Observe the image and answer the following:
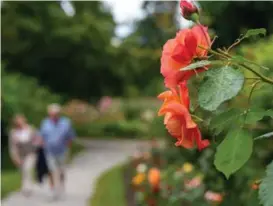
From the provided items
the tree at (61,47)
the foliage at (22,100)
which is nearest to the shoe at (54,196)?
the foliage at (22,100)

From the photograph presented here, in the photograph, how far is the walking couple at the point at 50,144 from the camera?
11742 mm

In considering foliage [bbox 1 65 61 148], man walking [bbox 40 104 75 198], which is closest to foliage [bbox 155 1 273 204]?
man walking [bbox 40 104 75 198]

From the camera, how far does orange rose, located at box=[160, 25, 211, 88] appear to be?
147 cm

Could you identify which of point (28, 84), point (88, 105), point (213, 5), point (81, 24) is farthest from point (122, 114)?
point (213, 5)

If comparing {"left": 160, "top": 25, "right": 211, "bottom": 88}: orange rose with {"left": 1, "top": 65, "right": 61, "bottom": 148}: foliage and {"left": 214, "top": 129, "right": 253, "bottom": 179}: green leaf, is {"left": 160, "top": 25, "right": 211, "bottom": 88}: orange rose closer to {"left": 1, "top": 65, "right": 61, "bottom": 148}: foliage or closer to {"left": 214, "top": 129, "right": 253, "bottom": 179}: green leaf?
{"left": 214, "top": 129, "right": 253, "bottom": 179}: green leaf

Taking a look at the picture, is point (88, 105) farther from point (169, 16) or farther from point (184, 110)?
point (184, 110)

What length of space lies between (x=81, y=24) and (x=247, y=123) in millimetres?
28377

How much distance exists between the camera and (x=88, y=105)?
37688mm

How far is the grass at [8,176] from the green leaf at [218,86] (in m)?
12.5

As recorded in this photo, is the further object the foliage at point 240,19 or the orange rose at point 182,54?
the foliage at point 240,19

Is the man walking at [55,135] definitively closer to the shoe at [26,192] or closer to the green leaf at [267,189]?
the shoe at [26,192]

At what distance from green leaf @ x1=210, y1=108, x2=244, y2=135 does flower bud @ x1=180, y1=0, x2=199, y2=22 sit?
0.22m

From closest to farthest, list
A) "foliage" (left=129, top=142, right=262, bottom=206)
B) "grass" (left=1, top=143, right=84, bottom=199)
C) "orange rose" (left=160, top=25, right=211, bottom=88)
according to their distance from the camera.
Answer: "orange rose" (left=160, top=25, right=211, bottom=88) → "foliage" (left=129, top=142, right=262, bottom=206) → "grass" (left=1, top=143, right=84, bottom=199)

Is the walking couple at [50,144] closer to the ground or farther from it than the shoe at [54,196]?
farther from it
